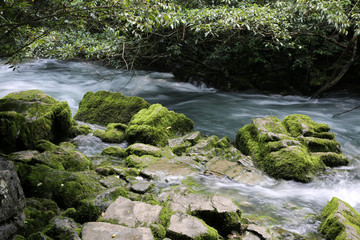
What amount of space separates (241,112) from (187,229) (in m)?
8.80

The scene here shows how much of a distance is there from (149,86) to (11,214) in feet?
44.7

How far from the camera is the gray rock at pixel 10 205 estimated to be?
2.65 metres

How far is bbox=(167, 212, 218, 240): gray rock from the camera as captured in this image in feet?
10.2

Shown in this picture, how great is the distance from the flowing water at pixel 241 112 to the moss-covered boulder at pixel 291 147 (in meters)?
0.26

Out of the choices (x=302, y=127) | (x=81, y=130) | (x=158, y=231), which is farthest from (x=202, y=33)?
(x=158, y=231)

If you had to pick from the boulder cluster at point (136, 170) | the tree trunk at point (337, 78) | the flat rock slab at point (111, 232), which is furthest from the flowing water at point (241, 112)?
the flat rock slab at point (111, 232)

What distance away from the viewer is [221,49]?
13906mm

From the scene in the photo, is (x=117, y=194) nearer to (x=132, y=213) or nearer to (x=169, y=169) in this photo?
(x=132, y=213)

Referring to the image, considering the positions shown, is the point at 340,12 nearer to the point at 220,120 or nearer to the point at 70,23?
the point at 220,120

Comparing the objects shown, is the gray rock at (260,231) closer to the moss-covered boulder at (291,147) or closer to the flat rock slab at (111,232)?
the flat rock slab at (111,232)

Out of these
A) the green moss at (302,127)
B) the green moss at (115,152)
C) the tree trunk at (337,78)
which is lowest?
the green moss at (115,152)

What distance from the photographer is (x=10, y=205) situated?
2.73m

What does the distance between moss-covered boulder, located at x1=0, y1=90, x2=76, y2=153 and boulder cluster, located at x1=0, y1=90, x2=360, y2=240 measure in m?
0.02

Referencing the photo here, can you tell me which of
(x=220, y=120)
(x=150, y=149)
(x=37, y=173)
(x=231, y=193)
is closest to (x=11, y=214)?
(x=37, y=173)
